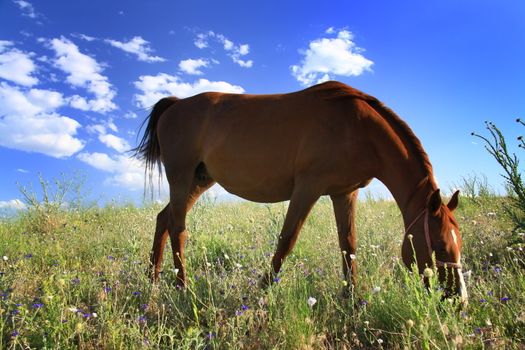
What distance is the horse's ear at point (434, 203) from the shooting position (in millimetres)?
3146

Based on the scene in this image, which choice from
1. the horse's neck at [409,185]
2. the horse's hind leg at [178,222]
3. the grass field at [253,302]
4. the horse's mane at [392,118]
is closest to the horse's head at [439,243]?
the horse's neck at [409,185]

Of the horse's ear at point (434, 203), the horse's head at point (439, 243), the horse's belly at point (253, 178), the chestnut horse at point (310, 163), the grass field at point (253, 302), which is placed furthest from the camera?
the horse's belly at point (253, 178)

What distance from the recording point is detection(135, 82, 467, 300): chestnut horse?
3346 mm

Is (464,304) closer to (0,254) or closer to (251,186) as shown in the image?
(251,186)

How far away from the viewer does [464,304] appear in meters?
2.83

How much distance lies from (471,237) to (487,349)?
4020mm

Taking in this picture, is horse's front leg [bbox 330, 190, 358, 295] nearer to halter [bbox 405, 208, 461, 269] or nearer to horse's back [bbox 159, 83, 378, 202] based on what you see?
horse's back [bbox 159, 83, 378, 202]

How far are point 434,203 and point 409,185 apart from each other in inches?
15.5

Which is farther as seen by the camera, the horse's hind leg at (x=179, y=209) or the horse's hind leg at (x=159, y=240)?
the horse's hind leg at (x=159, y=240)

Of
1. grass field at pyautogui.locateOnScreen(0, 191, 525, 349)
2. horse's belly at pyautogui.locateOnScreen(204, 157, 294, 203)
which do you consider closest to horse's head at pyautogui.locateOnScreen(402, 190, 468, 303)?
grass field at pyautogui.locateOnScreen(0, 191, 525, 349)

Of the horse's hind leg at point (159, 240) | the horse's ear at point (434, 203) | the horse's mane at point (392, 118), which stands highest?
the horse's mane at point (392, 118)

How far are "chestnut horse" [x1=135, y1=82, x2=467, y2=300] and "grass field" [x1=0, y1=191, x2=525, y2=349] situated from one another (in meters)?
0.30

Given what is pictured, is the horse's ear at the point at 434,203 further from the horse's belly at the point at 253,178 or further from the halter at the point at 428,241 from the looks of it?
the horse's belly at the point at 253,178

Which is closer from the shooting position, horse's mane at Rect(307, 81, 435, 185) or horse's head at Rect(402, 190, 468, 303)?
horse's head at Rect(402, 190, 468, 303)
